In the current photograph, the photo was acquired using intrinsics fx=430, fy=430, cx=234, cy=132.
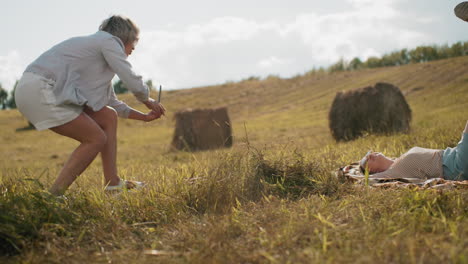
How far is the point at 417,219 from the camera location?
2.35m

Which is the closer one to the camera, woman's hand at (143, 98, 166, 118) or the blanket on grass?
the blanket on grass

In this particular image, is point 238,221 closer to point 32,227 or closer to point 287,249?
point 287,249

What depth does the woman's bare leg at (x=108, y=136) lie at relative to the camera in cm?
346

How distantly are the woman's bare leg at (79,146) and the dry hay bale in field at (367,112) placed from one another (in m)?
7.06

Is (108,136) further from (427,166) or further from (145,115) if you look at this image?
(427,166)

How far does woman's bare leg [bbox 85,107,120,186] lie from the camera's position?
3.46m

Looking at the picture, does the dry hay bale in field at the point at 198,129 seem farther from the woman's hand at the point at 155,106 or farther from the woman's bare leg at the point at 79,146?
the woman's bare leg at the point at 79,146

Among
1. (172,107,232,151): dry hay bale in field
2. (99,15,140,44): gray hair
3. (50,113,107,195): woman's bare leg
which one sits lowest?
(172,107,232,151): dry hay bale in field

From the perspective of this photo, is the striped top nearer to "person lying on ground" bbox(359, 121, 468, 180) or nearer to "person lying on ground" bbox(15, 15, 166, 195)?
"person lying on ground" bbox(359, 121, 468, 180)

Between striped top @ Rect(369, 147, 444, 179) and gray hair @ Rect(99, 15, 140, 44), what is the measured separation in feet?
7.66

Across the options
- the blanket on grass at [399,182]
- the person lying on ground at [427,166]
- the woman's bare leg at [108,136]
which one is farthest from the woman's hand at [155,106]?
the person lying on ground at [427,166]

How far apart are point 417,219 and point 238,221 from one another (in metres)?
0.99

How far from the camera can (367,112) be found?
9.59 metres

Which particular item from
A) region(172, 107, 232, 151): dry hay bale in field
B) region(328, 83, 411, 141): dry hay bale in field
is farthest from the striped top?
region(172, 107, 232, 151): dry hay bale in field
